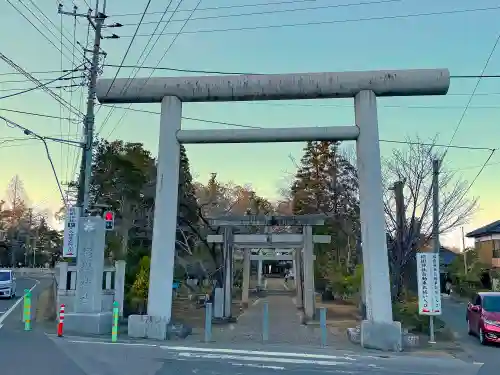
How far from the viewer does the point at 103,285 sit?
15219 mm

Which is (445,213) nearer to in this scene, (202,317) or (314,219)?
(314,219)

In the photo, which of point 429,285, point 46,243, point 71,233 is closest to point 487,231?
point 429,285

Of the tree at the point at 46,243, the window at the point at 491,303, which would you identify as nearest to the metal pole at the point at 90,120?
the window at the point at 491,303

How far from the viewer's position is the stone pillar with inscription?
13539 mm

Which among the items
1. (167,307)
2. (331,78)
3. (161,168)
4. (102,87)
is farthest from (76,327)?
(331,78)

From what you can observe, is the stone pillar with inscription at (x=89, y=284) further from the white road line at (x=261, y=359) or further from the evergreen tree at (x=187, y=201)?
the evergreen tree at (x=187, y=201)

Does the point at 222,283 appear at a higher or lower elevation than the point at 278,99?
lower

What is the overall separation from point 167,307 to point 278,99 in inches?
257

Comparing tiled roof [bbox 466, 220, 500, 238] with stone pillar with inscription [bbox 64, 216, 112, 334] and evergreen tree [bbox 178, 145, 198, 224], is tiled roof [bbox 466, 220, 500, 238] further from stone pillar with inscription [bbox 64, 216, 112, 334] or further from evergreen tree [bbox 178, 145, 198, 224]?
stone pillar with inscription [bbox 64, 216, 112, 334]

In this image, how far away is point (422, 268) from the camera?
13898 mm

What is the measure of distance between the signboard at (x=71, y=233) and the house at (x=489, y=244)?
36013 millimetres

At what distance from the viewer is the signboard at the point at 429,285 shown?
13.6 metres

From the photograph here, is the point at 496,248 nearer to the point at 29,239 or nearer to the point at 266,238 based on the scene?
the point at 266,238

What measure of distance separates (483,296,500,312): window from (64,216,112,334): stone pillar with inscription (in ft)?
37.4
